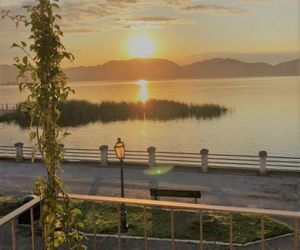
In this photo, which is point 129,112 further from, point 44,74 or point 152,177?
point 44,74

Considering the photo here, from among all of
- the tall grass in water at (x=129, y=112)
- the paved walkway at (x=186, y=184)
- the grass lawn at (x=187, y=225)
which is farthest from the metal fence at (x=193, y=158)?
the tall grass in water at (x=129, y=112)

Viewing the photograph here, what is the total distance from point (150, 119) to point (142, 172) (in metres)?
35.5

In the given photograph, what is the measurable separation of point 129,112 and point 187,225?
4844 cm

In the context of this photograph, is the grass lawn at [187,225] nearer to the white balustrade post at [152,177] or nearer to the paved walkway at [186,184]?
the paved walkway at [186,184]

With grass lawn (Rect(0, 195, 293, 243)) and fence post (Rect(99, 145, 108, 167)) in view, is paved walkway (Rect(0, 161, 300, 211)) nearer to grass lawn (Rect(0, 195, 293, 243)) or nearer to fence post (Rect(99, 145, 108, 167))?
fence post (Rect(99, 145, 108, 167))

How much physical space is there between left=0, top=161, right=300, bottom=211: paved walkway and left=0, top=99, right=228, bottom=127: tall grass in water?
32557 millimetres

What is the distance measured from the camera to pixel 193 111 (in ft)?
184

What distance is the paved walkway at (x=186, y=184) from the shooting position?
1491 centimetres

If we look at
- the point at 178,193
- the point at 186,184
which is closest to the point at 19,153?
the point at 186,184

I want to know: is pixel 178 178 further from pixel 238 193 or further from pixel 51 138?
pixel 51 138

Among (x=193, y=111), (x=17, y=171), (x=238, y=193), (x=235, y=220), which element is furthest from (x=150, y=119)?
(x=235, y=220)

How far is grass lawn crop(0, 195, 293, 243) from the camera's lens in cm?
1050

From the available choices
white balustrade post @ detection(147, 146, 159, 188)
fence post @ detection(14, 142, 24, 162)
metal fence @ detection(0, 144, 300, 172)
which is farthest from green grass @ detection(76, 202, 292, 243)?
fence post @ detection(14, 142, 24, 162)

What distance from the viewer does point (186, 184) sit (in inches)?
672
